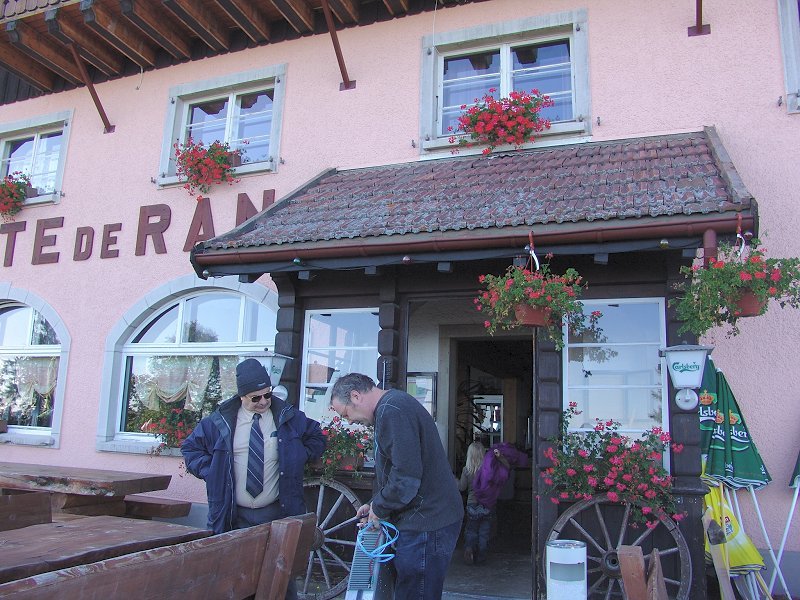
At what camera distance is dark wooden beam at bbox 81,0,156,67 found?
8.17 metres

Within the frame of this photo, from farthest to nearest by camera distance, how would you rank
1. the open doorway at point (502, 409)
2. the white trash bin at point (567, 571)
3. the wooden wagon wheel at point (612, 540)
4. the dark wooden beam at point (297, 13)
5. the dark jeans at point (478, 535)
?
the open doorway at point (502, 409), the dark wooden beam at point (297, 13), the dark jeans at point (478, 535), the wooden wagon wheel at point (612, 540), the white trash bin at point (567, 571)

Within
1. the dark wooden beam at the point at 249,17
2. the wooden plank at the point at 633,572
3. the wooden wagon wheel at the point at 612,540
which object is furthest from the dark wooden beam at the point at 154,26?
the wooden plank at the point at 633,572

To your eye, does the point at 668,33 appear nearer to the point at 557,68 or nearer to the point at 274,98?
the point at 557,68

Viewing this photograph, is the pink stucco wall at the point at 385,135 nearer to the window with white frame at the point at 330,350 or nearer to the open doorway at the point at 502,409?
the window with white frame at the point at 330,350

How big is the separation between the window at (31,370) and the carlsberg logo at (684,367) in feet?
23.1

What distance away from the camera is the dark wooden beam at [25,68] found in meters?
9.27

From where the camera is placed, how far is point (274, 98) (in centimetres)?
847

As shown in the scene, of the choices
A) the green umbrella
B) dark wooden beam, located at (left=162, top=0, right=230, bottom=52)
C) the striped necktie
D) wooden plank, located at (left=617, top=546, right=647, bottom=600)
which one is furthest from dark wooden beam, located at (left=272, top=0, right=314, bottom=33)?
wooden plank, located at (left=617, top=546, right=647, bottom=600)

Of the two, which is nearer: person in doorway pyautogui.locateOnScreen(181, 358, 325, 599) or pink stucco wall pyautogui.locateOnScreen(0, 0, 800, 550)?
person in doorway pyautogui.locateOnScreen(181, 358, 325, 599)

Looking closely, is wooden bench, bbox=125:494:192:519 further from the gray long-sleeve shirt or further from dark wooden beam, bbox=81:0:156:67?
dark wooden beam, bbox=81:0:156:67

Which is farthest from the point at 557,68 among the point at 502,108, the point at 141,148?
the point at 141,148

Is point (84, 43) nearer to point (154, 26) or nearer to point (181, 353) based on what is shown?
point (154, 26)

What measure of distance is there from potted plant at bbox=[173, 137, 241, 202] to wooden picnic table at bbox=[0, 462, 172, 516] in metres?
3.44

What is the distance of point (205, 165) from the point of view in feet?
26.7
